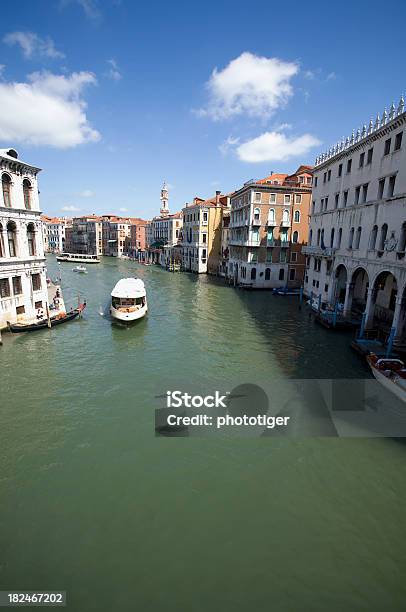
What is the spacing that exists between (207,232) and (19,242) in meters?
40.7

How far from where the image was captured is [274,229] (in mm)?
41688

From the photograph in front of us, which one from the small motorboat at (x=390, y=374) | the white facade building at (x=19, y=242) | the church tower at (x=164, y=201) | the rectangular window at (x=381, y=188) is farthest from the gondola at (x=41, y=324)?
the church tower at (x=164, y=201)

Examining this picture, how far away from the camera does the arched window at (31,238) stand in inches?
822

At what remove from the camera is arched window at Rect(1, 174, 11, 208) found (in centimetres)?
1865

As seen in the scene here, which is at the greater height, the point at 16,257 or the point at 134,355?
the point at 16,257

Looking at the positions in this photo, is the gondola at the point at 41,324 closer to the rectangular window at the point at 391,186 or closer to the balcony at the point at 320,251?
the balcony at the point at 320,251

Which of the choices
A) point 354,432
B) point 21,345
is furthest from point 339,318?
point 21,345

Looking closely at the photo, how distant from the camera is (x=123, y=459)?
970 cm

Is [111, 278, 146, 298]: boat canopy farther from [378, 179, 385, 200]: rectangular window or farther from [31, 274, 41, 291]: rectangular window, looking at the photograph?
[378, 179, 385, 200]: rectangular window

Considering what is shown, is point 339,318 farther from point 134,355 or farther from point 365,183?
point 134,355

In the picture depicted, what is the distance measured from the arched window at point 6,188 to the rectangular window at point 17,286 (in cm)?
425

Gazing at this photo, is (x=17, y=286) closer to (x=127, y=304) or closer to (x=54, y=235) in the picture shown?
(x=127, y=304)

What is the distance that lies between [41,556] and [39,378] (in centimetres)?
895

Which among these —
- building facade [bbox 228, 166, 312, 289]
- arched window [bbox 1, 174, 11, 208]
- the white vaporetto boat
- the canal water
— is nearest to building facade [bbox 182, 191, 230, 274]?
building facade [bbox 228, 166, 312, 289]
